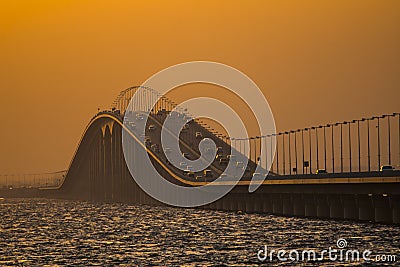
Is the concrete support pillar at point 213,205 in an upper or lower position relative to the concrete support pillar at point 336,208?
lower

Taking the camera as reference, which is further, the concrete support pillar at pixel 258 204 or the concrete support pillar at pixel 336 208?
the concrete support pillar at pixel 258 204

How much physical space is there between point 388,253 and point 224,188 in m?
95.0

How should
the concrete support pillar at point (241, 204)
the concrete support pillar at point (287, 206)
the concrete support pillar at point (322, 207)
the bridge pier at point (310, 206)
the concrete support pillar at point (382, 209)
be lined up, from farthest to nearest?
the concrete support pillar at point (241, 204), the concrete support pillar at point (287, 206), the bridge pier at point (310, 206), the concrete support pillar at point (322, 207), the concrete support pillar at point (382, 209)

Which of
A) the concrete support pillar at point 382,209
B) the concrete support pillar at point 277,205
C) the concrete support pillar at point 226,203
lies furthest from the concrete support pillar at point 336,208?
the concrete support pillar at point 226,203

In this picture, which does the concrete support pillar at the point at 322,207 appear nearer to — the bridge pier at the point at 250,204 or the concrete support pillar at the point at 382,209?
the concrete support pillar at the point at 382,209

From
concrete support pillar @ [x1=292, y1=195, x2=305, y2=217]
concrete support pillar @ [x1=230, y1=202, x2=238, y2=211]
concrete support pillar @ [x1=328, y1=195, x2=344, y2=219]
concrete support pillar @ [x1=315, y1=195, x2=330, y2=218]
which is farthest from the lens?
concrete support pillar @ [x1=230, y1=202, x2=238, y2=211]

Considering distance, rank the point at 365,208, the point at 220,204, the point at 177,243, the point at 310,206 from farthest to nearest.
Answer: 1. the point at 220,204
2. the point at 310,206
3. the point at 365,208
4. the point at 177,243

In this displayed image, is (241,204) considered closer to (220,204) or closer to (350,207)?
(220,204)

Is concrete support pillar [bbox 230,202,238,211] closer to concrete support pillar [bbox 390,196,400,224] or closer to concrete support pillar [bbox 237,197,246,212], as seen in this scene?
concrete support pillar [bbox 237,197,246,212]

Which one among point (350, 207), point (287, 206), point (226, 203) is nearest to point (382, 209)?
point (350, 207)

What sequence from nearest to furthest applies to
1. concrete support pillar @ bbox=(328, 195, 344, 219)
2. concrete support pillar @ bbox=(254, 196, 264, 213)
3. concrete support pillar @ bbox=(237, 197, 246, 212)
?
concrete support pillar @ bbox=(328, 195, 344, 219) → concrete support pillar @ bbox=(254, 196, 264, 213) → concrete support pillar @ bbox=(237, 197, 246, 212)

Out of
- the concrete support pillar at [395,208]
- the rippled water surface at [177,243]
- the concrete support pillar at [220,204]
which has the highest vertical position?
the concrete support pillar at [395,208]

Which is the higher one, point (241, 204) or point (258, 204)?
point (258, 204)

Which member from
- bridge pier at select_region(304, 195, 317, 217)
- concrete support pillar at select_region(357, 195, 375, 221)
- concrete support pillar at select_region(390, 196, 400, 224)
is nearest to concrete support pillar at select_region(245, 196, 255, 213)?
bridge pier at select_region(304, 195, 317, 217)
